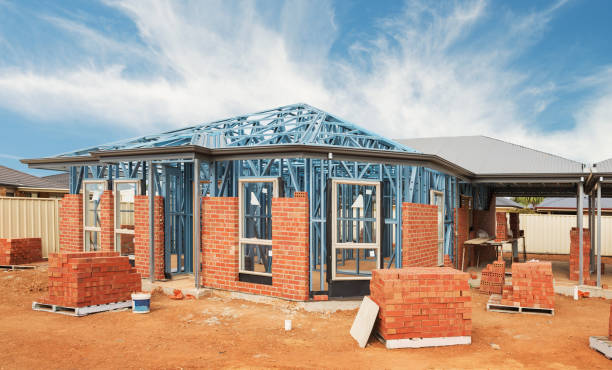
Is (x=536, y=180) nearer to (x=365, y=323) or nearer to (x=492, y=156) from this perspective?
(x=492, y=156)

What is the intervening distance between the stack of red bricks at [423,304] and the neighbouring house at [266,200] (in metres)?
2.58

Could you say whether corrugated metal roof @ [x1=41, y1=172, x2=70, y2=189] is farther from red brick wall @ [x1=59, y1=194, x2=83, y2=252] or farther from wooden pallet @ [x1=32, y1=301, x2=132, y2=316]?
wooden pallet @ [x1=32, y1=301, x2=132, y2=316]

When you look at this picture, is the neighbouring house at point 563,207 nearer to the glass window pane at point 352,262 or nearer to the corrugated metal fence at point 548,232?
the corrugated metal fence at point 548,232

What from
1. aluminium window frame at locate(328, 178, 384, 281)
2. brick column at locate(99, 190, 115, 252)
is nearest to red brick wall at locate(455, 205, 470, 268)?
aluminium window frame at locate(328, 178, 384, 281)

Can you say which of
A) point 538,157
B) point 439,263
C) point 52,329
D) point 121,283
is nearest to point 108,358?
point 52,329

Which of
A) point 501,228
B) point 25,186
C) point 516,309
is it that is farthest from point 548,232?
point 25,186

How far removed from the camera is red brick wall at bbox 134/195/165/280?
10.9 metres

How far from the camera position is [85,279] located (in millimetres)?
8391

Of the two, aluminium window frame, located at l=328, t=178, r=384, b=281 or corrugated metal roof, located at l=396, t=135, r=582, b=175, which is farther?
corrugated metal roof, located at l=396, t=135, r=582, b=175

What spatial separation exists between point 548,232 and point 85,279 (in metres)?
23.0

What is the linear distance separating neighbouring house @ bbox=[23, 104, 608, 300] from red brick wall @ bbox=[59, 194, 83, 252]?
29 millimetres

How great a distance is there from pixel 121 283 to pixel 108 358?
3039 millimetres

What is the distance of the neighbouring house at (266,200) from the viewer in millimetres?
9172

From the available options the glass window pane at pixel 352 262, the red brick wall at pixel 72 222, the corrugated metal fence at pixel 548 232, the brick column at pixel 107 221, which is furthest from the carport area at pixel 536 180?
the red brick wall at pixel 72 222
